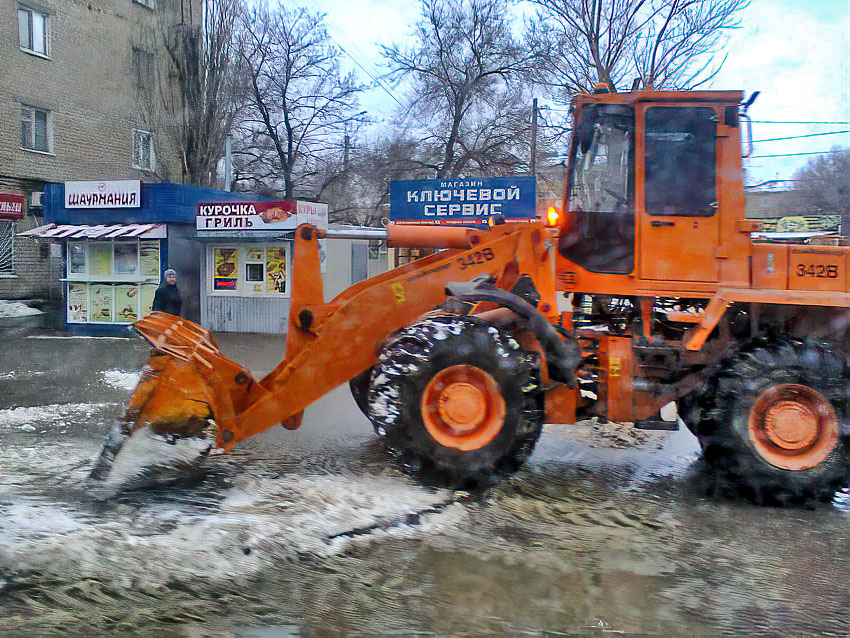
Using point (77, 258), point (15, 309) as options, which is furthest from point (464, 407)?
point (15, 309)

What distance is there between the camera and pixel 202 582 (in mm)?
3525

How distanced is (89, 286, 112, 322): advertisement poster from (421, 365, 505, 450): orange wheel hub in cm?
1247

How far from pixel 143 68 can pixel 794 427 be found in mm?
8026

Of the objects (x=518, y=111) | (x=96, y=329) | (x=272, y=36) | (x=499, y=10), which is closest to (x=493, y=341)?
(x=272, y=36)

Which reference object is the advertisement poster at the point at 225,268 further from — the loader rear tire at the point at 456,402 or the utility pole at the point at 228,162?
the loader rear tire at the point at 456,402

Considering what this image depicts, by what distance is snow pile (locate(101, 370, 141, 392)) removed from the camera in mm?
9133

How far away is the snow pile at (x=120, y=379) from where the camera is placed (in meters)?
9.13

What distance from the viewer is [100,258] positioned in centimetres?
1543

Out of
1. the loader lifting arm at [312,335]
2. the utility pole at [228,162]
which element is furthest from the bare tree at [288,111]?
the loader lifting arm at [312,335]

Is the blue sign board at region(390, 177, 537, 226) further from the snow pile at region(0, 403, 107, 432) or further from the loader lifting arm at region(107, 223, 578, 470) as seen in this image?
the loader lifting arm at region(107, 223, 578, 470)

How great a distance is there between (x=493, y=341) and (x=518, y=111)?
10.8 m

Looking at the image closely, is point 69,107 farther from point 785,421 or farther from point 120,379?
point 785,421

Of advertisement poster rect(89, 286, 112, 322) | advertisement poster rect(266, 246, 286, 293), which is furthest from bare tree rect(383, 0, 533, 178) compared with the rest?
advertisement poster rect(89, 286, 112, 322)

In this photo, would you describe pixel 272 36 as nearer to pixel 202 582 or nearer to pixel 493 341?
pixel 493 341
